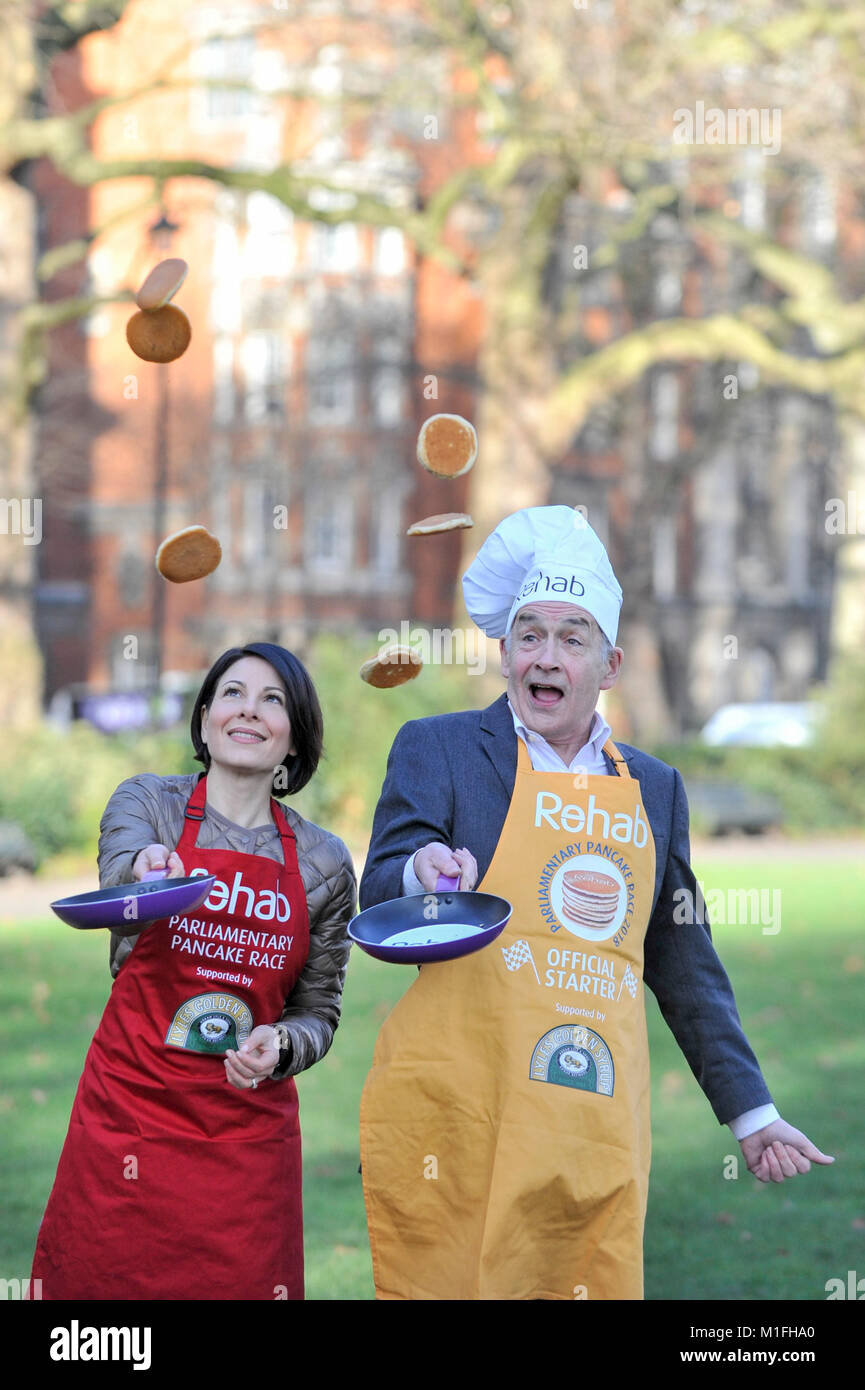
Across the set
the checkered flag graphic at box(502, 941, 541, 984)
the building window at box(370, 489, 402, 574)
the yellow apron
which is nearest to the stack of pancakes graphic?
the yellow apron

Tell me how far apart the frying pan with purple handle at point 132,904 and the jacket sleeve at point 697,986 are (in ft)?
3.12

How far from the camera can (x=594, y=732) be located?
339 cm

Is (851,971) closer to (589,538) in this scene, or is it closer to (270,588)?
(589,538)

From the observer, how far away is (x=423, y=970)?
319 centimetres

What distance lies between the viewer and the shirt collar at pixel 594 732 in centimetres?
330

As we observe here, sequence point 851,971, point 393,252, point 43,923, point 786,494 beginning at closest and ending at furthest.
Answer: point 851,971 → point 43,923 → point 393,252 → point 786,494

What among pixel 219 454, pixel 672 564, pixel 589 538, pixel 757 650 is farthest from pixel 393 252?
pixel 589 538

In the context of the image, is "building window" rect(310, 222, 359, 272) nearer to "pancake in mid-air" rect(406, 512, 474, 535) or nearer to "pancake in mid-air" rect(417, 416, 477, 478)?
"pancake in mid-air" rect(417, 416, 477, 478)

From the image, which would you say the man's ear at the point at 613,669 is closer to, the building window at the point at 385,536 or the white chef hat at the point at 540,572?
the white chef hat at the point at 540,572

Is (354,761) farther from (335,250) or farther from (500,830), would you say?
(335,250)

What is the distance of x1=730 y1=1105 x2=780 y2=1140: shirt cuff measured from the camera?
3.37 metres

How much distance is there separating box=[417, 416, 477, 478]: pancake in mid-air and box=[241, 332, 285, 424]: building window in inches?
927

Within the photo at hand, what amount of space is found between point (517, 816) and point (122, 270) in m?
28.1

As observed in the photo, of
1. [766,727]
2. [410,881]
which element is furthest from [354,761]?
[410,881]
